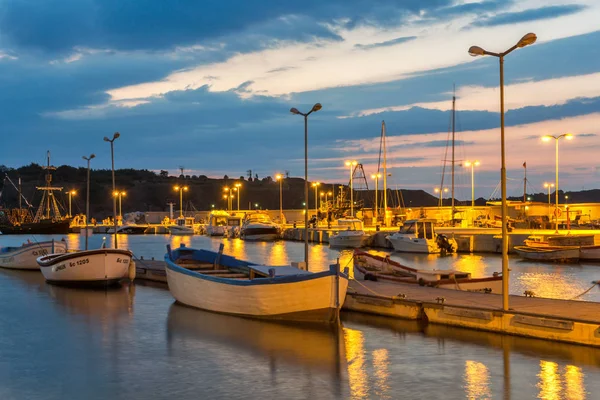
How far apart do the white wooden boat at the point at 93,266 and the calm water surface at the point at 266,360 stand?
6.68 m

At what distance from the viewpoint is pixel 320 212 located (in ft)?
405

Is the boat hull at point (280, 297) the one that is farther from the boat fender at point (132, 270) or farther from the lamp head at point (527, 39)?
the boat fender at point (132, 270)

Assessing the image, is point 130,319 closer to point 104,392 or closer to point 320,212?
point 104,392

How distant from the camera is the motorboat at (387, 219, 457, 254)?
58281mm

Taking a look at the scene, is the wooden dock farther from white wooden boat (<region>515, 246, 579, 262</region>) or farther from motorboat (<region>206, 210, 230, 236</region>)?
motorboat (<region>206, 210, 230, 236</region>)

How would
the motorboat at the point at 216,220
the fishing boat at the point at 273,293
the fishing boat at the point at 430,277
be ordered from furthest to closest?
the motorboat at the point at 216,220 → the fishing boat at the point at 430,277 → the fishing boat at the point at 273,293

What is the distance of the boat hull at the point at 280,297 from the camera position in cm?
2062

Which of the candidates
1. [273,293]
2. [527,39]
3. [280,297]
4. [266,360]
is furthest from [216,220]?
[527,39]

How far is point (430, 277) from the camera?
2641 centimetres

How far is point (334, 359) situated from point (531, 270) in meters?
29.1

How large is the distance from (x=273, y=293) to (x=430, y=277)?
7665 mm

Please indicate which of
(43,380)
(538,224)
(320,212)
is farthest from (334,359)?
(320,212)

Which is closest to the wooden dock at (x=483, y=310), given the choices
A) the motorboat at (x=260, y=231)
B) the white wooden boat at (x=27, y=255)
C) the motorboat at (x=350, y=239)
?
the white wooden boat at (x=27, y=255)

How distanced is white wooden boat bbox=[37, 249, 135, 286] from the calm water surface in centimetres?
668
